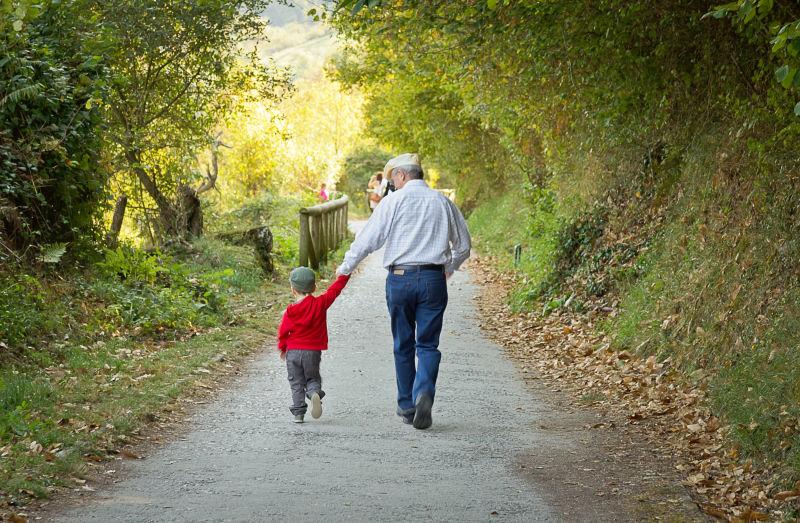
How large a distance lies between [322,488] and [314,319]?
2011mm

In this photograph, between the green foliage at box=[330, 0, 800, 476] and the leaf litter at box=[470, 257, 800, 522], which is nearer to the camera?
the leaf litter at box=[470, 257, 800, 522]

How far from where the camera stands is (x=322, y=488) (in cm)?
584

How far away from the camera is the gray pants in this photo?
7684 millimetres

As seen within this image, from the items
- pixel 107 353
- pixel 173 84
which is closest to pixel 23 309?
pixel 107 353

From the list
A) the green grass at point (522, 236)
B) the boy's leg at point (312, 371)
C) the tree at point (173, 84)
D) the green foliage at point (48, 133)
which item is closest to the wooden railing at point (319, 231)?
the tree at point (173, 84)

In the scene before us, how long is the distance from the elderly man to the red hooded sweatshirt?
368mm

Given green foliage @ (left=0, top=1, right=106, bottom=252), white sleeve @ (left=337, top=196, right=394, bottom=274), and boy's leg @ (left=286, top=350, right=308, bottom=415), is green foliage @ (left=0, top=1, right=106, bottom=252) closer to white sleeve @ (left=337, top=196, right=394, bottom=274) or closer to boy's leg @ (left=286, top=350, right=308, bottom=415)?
boy's leg @ (left=286, top=350, right=308, bottom=415)

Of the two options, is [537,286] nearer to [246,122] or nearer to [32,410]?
[32,410]

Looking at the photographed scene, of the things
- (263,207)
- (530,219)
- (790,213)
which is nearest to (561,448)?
(790,213)

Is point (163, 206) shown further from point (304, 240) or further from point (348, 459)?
point (348, 459)

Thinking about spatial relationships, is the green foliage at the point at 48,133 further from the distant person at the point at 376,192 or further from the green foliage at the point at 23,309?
the distant person at the point at 376,192

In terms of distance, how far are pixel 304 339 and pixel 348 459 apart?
1389mm

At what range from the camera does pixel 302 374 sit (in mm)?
7754

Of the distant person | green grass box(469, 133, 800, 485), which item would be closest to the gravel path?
green grass box(469, 133, 800, 485)
